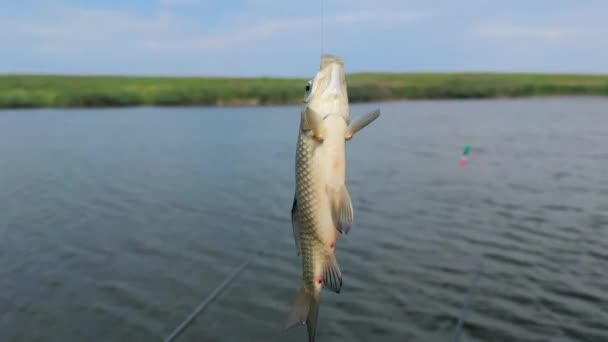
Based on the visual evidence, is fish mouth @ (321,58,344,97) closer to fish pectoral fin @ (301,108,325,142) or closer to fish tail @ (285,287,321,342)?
fish pectoral fin @ (301,108,325,142)

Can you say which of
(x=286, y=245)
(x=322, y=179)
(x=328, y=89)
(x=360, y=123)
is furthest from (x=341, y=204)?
(x=286, y=245)

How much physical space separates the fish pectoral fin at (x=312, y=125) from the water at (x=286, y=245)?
539 centimetres

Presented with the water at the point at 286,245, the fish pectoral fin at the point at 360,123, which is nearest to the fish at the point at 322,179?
the fish pectoral fin at the point at 360,123

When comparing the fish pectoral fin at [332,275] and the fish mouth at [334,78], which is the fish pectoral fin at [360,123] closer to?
the fish mouth at [334,78]

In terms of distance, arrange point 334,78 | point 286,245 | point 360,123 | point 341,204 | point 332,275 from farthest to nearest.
→ point 286,245 < point 332,275 < point 341,204 < point 360,123 < point 334,78

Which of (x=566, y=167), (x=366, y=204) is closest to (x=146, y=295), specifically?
(x=366, y=204)

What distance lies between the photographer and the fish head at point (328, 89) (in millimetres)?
2486

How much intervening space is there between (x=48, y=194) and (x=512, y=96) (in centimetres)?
5554

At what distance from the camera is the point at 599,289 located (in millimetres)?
8695

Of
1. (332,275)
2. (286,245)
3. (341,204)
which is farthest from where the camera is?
(286,245)

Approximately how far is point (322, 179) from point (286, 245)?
8.70 m

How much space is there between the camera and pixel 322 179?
8.76 feet

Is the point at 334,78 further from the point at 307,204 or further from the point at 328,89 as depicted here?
the point at 307,204

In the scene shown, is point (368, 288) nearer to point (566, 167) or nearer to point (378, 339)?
point (378, 339)
